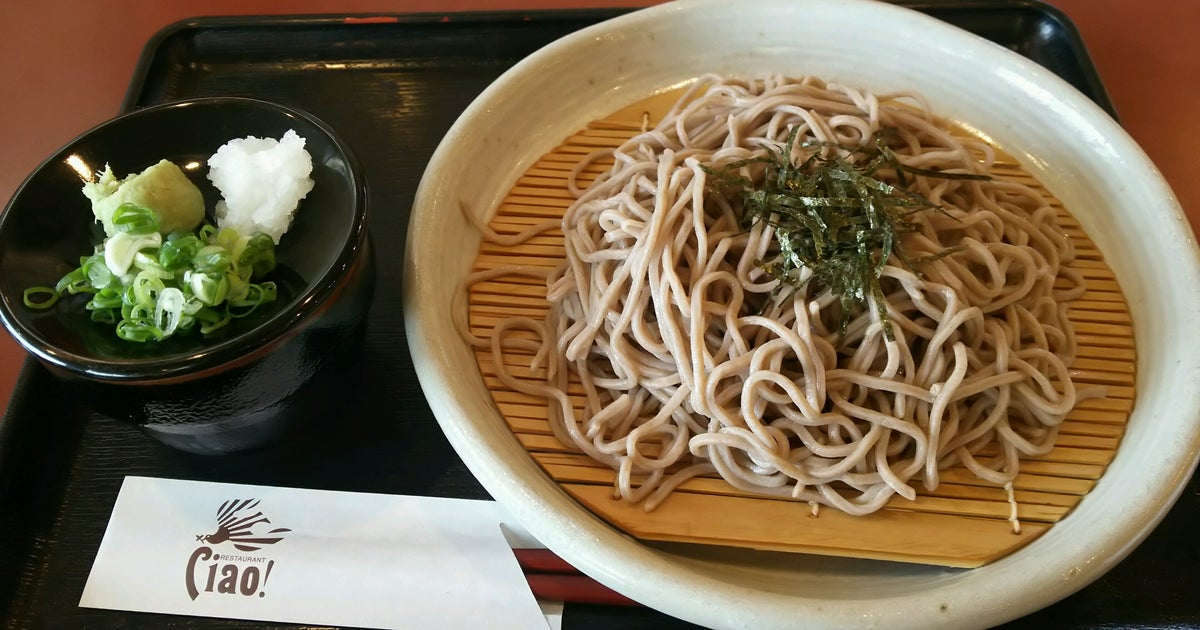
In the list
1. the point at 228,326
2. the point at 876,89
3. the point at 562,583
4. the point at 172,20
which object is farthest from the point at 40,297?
the point at 876,89

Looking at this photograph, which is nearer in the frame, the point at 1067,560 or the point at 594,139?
the point at 1067,560

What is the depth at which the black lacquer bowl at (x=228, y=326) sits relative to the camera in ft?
4.12

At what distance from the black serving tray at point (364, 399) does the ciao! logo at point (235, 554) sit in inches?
2.5

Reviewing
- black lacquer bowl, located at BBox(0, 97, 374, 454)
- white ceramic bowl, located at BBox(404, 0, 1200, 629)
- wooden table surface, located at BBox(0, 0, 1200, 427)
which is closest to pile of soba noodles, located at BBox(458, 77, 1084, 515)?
white ceramic bowl, located at BBox(404, 0, 1200, 629)

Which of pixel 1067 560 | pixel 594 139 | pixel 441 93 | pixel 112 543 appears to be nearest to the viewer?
pixel 1067 560

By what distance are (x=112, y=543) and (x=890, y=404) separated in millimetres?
1581

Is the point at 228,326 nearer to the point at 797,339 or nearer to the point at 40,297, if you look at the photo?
the point at 40,297

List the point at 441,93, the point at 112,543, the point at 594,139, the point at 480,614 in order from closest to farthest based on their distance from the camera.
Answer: the point at 480,614 < the point at 112,543 < the point at 594,139 < the point at 441,93

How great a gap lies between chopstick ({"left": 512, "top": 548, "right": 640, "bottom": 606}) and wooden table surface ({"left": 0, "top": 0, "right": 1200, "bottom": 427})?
204cm

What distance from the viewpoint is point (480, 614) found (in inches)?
53.1

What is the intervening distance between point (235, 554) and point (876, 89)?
2.03 meters

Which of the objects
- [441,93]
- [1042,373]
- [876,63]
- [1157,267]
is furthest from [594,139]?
[1157,267]

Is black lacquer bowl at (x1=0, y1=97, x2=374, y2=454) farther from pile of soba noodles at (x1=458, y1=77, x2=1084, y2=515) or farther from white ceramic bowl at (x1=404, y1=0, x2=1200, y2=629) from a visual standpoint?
pile of soba noodles at (x1=458, y1=77, x2=1084, y2=515)

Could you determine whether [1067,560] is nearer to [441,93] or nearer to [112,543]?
[112,543]
